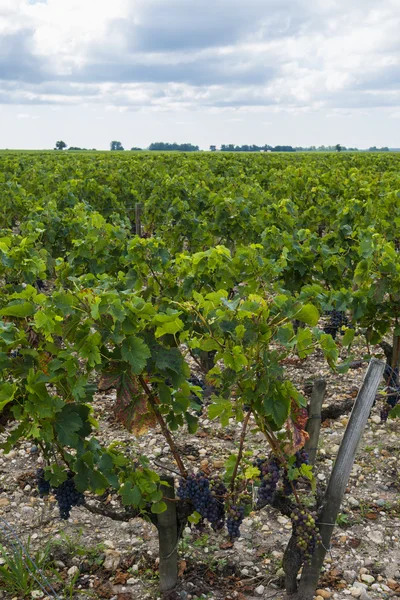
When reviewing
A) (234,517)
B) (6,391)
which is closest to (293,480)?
(234,517)

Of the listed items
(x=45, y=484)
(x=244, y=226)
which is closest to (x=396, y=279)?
(x=45, y=484)

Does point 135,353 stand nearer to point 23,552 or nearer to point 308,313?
point 308,313

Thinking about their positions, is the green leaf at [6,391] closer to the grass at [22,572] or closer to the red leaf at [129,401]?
the red leaf at [129,401]

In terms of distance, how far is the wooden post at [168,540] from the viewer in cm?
337

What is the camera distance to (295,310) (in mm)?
2953

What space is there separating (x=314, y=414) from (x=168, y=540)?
45.0 inches

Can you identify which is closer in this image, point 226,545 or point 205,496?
point 205,496

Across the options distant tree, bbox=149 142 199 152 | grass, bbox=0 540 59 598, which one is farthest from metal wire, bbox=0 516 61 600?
distant tree, bbox=149 142 199 152

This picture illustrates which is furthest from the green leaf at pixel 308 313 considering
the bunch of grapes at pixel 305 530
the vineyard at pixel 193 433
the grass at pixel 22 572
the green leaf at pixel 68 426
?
the grass at pixel 22 572

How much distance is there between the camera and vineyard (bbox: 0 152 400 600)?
113 inches

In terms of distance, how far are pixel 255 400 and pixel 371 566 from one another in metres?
1.78

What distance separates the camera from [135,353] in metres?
2.71

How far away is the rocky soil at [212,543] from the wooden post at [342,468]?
238mm

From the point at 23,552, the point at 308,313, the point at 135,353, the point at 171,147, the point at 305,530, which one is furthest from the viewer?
the point at 171,147
